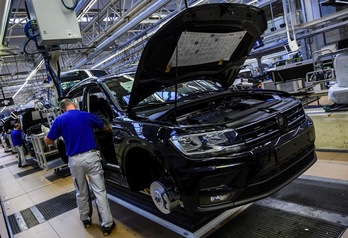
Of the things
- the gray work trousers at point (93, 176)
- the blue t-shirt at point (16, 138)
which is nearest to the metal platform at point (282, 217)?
the gray work trousers at point (93, 176)

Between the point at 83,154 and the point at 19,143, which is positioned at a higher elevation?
the point at 83,154

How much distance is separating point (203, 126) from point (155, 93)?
1173 millimetres

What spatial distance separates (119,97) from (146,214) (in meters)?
1.29

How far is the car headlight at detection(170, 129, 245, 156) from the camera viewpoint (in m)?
1.97

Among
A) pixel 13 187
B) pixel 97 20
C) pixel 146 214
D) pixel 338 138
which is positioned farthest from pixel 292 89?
pixel 13 187

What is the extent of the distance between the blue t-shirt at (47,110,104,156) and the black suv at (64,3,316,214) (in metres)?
0.37

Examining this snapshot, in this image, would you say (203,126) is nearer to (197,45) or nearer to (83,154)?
(197,45)

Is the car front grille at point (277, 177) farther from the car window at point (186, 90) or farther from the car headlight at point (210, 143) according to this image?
the car window at point (186, 90)

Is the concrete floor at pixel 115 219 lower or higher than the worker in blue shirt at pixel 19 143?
lower

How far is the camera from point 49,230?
3350 millimetres

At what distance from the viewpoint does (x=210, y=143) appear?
2.00m

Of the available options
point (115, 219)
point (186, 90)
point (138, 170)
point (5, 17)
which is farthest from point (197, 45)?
point (5, 17)

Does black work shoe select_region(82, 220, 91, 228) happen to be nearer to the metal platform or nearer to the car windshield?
the metal platform

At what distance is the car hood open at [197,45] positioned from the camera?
2.22m
